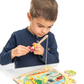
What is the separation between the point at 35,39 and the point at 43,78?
1.20 ft

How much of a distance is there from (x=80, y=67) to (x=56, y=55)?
9.0 inches

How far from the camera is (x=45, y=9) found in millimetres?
877

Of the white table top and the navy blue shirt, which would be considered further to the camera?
the navy blue shirt

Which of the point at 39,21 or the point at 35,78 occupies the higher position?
the point at 39,21

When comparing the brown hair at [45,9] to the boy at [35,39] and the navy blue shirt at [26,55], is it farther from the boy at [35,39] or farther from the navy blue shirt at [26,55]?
the navy blue shirt at [26,55]

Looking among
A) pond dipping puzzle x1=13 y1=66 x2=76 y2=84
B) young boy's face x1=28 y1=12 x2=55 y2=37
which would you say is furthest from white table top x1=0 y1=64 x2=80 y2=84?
young boy's face x1=28 y1=12 x2=55 y2=37

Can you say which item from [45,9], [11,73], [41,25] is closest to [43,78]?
[11,73]

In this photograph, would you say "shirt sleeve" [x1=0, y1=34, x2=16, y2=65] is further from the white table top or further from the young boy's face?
the young boy's face

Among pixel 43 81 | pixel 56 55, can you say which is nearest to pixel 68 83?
pixel 43 81

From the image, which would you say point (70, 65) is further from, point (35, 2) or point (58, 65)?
point (35, 2)

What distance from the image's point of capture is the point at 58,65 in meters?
1.10

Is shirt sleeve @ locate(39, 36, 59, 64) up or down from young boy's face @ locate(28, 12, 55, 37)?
down

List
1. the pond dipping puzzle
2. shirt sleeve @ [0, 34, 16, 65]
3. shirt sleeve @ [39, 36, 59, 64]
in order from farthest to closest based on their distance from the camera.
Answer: shirt sleeve @ [39, 36, 59, 64] → shirt sleeve @ [0, 34, 16, 65] → the pond dipping puzzle

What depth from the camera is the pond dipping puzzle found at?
0.82 m
